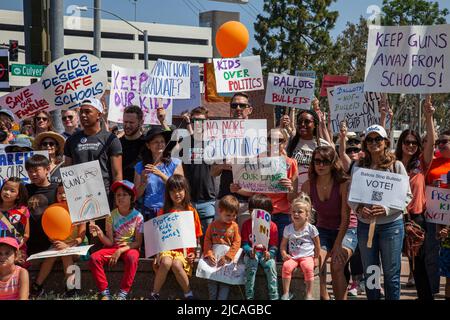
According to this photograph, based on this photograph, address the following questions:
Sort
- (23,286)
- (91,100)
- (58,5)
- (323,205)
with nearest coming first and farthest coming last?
(23,286) < (323,205) < (91,100) < (58,5)

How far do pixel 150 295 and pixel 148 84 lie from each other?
10.5 feet

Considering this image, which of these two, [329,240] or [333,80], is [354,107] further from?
[329,240]

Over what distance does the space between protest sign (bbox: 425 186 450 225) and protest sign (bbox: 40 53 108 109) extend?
403cm

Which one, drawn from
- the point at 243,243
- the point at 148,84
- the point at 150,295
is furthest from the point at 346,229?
the point at 148,84

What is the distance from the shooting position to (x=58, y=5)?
9.96 metres

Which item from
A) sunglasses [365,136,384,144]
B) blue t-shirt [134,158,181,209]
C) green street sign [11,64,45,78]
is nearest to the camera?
sunglasses [365,136,384,144]

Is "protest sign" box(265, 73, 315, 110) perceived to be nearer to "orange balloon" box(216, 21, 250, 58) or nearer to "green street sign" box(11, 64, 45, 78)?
"orange balloon" box(216, 21, 250, 58)

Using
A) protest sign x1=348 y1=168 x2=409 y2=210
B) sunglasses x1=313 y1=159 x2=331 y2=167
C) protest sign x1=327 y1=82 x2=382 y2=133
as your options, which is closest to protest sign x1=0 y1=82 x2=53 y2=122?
sunglasses x1=313 y1=159 x2=331 y2=167

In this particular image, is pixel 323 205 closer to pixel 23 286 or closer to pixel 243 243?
pixel 243 243

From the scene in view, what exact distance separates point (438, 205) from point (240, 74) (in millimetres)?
3763

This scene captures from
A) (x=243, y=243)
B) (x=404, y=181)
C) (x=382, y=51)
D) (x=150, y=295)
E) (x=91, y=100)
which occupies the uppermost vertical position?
(x=382, y=51)

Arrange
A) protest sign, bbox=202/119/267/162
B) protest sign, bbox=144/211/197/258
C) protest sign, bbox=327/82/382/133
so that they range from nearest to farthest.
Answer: protest sign, bbox=144/211/197/258 → protest sign, bbox=202/119/267/162 → protest sign, bbox=327/82/382/133

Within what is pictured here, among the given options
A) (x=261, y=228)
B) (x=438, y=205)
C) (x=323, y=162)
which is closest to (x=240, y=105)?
(x=323, y=162)

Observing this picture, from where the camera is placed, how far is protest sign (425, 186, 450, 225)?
7.36 meters
